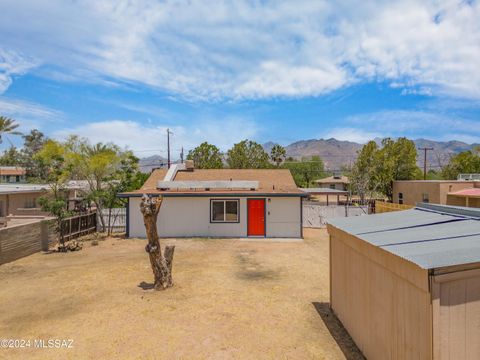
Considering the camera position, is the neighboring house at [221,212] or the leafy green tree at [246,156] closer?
the neighboring house at [221,212]

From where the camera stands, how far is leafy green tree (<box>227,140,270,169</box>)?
157ft

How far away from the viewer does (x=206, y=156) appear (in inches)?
1756

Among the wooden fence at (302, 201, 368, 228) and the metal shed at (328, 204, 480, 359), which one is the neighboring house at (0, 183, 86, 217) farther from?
the metal shed at (328, 204, 480, 359)

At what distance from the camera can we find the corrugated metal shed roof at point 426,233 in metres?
4.04

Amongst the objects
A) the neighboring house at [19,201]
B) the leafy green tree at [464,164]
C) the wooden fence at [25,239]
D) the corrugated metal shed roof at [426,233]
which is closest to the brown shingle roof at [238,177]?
the wooden fence at [25,239]

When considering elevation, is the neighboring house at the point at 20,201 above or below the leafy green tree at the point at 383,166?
below

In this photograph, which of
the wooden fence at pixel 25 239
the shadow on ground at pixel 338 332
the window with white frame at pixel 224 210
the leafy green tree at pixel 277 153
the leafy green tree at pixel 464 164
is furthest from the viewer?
the leafy green tree at pixel 277 153

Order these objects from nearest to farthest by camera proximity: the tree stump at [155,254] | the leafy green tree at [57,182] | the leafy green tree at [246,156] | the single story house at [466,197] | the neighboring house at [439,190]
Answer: the tree stump at [155,254]
the leafy green tree at [57,182]
the single story house at [466,197]
the neighboring house at [439,190]
the leafy green tree at [246,156]

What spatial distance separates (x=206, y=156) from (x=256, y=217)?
27314 mm

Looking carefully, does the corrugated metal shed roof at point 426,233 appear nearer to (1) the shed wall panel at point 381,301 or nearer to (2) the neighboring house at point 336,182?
(1) the shed wall panel at point 381,301

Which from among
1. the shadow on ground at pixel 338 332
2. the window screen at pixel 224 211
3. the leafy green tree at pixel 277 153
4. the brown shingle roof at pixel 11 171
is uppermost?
the leafy green tree at pixel 277 153

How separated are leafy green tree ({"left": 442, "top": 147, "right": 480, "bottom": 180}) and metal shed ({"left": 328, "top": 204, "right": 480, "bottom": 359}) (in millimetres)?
45119

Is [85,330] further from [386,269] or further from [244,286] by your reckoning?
[386,269]

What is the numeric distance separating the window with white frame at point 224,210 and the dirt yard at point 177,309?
490 cm
